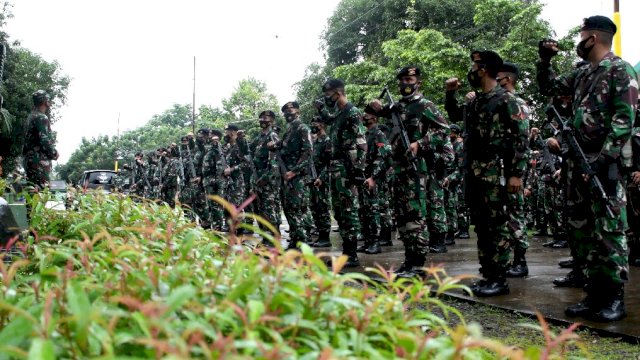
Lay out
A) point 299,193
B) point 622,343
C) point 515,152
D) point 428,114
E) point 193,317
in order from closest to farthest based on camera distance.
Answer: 1. point 193,317
2. point 622,343
3. point 515,152
4. point 428,114
5. point 299,193

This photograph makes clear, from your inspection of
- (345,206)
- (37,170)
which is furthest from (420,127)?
(37,170)

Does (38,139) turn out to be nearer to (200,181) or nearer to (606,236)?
(200,181)

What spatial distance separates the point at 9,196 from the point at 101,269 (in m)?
5.37

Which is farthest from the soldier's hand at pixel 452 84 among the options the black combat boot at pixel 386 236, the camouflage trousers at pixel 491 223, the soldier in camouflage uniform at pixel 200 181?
the soldier in camouflage uniform at pixel 200 181

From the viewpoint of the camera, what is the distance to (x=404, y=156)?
614 centimetres

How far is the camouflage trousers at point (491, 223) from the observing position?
5203 millimetres

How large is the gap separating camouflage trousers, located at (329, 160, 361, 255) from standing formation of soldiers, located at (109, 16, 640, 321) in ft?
0.05

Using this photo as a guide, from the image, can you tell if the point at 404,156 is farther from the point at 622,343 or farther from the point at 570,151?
the point at 622,343

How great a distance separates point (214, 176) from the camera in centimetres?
1354

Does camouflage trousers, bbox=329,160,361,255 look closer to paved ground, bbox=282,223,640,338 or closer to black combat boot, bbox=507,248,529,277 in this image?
paved ground, bbox=282,223,640,338

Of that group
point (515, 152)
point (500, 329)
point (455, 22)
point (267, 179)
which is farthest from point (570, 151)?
point (455, 22)

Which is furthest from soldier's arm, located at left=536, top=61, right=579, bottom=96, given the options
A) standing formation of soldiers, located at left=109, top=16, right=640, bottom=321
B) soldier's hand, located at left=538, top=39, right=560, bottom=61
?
soldier's hand, located at left=538, top=39, right=560, bottom=61

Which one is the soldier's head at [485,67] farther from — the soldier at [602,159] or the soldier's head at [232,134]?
the soldier's head at [232,134]

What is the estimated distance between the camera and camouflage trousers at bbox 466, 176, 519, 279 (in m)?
5.20
